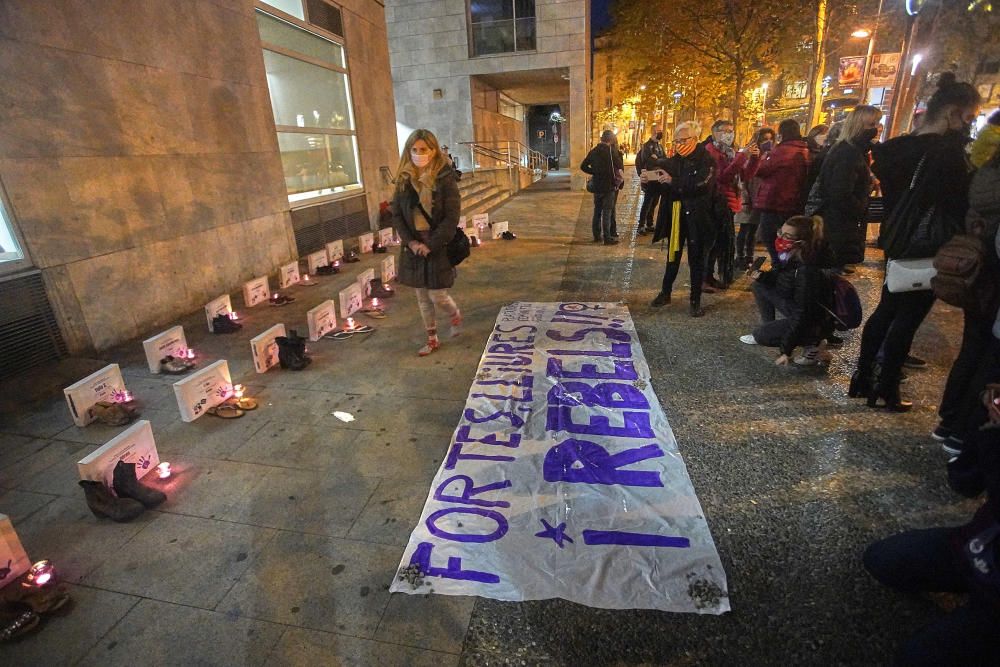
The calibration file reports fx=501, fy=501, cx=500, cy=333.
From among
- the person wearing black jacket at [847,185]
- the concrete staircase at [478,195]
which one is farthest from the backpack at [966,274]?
the concrete staircase at [478,195]

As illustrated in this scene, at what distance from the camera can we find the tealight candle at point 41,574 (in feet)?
7.41

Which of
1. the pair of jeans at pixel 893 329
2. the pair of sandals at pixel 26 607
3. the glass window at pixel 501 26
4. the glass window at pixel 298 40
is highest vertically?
the glass window at pixel 501 26

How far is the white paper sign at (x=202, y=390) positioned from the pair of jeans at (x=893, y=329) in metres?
4.82

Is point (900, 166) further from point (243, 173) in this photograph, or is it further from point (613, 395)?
point (243, 173)

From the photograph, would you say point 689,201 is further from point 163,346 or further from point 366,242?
point 366,242

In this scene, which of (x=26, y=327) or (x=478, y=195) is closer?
(x=26, y=327)

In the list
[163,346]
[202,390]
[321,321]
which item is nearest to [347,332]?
[321,321]

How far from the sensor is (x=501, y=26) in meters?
18.8

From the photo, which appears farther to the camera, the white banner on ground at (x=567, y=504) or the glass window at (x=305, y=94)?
the glass window at (x=305, y=94)

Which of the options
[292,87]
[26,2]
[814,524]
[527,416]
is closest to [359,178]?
[292,87]

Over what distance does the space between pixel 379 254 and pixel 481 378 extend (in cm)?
615

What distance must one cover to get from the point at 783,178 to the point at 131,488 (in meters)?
6.62

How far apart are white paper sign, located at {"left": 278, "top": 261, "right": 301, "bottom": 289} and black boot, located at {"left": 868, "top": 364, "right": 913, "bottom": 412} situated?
23.0 feet

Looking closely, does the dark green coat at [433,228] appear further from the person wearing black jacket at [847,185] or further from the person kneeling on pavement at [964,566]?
the person kneeling on pavement at [964,566]
